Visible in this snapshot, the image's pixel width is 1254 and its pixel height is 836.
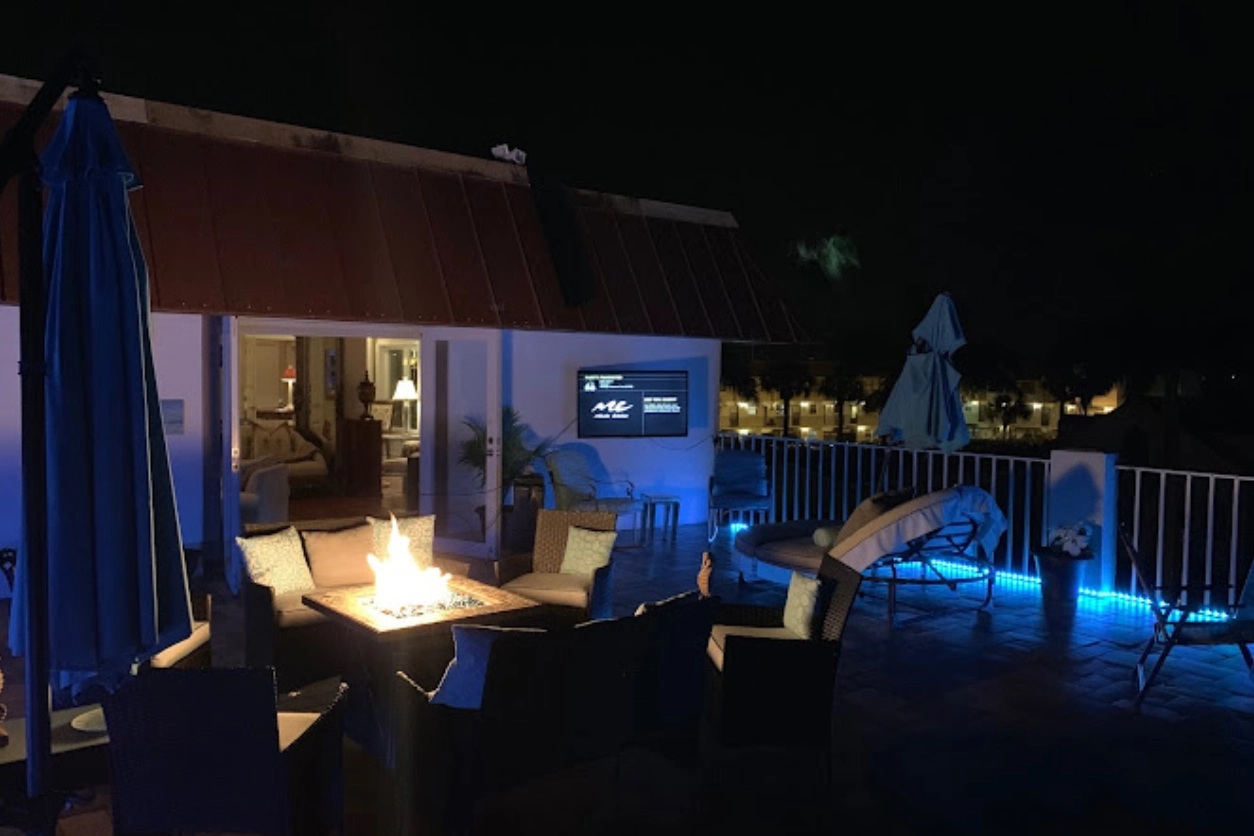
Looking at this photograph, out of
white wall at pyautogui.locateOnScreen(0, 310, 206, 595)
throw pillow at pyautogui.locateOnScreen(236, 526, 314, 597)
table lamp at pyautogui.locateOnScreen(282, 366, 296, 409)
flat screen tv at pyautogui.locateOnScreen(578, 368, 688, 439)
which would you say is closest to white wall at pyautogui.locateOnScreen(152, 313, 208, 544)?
white wall at pyautogui.locateOnScreen(0, 310, 206, 595)

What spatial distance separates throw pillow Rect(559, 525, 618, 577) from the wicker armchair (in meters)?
0.05

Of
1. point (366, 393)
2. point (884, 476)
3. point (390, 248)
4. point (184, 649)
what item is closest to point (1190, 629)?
point (884, 476)

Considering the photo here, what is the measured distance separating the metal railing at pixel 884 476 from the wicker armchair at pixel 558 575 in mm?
3496

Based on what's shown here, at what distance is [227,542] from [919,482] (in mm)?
6626

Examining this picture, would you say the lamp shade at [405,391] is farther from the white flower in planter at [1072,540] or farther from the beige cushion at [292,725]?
the beige cushion at [292,725]

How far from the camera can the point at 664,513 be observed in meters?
11.6

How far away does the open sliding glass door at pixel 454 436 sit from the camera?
1057 cm

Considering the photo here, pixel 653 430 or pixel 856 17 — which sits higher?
pixel 856 17

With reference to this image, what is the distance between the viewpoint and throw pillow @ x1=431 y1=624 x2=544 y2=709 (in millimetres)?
3670

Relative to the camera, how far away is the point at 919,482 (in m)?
10.5

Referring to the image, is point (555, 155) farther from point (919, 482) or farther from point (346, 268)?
point (919, 482)

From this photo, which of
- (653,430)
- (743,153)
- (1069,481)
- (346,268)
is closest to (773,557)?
(1069,481)

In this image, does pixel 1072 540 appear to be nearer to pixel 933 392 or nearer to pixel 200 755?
pixel 933 392

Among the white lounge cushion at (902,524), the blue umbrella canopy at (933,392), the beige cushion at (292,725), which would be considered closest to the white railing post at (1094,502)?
the blue umbrella canopy at (933,392)
